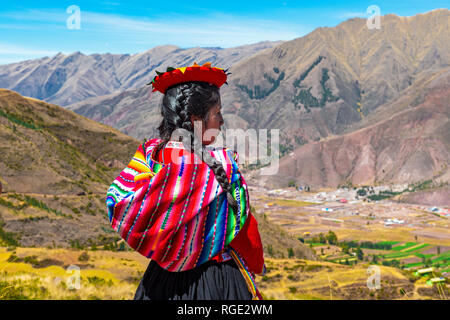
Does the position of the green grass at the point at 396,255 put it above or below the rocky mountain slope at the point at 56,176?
below

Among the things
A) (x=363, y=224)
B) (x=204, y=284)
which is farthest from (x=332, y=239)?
(x=204, y=284)

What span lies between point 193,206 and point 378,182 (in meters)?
206

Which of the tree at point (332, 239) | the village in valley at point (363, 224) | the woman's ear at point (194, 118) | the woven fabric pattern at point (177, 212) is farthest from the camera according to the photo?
the tree at point (332, 239)

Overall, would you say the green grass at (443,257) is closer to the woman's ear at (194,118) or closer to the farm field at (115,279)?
the farm field at (115,279)

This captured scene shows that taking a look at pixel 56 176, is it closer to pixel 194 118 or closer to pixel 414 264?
pixel 194 118

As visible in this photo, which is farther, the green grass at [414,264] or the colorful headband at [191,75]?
the green grass at [414,264]

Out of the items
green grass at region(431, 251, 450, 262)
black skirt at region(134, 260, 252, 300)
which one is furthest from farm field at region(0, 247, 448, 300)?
green grass at region(431, 251, 450, 262)

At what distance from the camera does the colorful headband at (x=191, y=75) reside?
3160 mm

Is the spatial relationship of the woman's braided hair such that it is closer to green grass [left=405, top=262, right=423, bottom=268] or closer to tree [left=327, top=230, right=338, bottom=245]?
green grass [left=405, top=262, right=423, bottom=268]

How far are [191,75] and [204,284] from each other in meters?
1.62

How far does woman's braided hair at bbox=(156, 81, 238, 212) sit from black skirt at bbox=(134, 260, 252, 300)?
0.52 metres

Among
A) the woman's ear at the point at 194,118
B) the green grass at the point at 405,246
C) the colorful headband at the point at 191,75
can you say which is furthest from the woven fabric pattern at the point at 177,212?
the green grass at the point at 405,246

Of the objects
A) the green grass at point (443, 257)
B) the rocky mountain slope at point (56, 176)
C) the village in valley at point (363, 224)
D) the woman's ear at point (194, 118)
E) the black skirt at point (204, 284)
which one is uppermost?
the woman's ear at point (194, 118)
